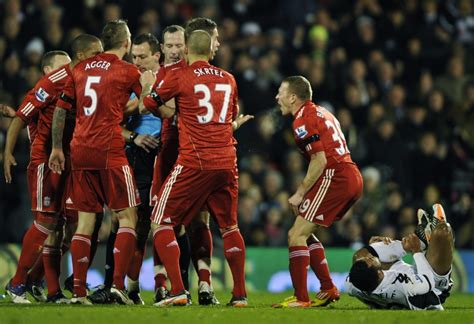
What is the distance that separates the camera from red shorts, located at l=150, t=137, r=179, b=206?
1050cm

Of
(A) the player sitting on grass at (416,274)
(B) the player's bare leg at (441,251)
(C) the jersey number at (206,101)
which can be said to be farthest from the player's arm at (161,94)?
(B) the player's bare leg at (441,251)

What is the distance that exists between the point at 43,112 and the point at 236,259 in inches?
88.5

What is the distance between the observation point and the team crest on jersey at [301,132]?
10078 mm

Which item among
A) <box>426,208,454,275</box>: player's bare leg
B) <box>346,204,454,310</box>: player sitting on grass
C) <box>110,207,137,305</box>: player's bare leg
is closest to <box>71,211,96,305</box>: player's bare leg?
<box>110,207,137,305</box>: player's bare leg

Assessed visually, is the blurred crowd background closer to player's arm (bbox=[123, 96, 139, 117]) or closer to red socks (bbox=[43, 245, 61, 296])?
red socks (bbox=[43, 245, 61, 296])

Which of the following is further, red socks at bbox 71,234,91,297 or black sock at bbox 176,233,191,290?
black sock at bbox 176,233,191,290

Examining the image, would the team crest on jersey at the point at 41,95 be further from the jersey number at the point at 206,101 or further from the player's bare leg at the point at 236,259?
the player's bare leg at the point at 236,259

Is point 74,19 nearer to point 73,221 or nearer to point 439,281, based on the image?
point 73,221

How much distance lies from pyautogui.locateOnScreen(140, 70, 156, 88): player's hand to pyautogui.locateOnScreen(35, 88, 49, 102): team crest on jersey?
852 millimetres

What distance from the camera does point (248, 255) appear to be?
49.5 feet

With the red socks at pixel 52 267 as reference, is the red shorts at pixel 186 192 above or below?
above

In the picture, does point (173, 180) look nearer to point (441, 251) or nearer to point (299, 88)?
point (299, 88)

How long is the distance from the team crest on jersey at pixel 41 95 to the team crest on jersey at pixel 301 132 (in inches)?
87.3

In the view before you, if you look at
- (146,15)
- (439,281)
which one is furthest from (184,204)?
(146,15)
